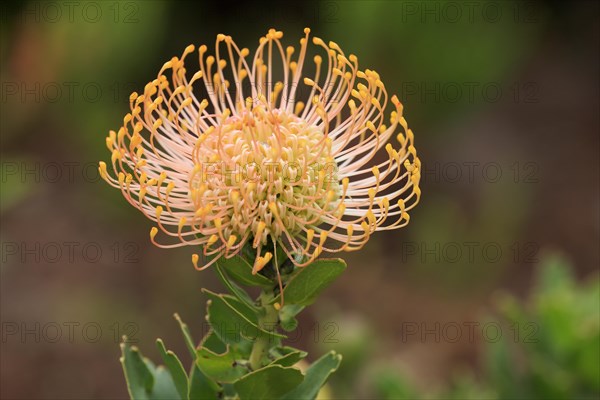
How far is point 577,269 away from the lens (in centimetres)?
575

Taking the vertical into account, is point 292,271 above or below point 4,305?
above

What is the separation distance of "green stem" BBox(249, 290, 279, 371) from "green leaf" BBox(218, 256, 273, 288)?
0.18 feet

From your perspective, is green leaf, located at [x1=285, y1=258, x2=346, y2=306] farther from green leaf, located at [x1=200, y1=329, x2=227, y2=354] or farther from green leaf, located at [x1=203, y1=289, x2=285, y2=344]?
green leaf, located at [x1=200, y1=329, x2=227, y2=354]

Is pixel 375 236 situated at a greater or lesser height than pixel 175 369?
lesser

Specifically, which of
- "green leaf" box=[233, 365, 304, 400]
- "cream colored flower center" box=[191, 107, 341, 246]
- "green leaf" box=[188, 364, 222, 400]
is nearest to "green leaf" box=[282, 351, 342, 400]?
"green leaf" box=[233, 365, 304, 400]

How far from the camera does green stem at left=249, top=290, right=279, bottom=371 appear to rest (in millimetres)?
1668

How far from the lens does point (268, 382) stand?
163 centimetres

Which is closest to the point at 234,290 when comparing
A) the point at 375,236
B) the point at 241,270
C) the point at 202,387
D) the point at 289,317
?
the point at 241,270

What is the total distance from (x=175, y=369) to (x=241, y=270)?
289 mm

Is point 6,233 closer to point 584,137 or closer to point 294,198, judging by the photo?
point 294,198

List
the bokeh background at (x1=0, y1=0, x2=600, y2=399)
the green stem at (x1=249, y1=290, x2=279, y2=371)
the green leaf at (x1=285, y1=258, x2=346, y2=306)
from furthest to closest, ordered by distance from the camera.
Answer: the bokeh background at (x1=0, y1=0, x2=600, y2=399) → the green stem at (x1=249, y1=290, x2=279, y2=371) → the green leaf at (x1=285, y1=258, x2=346, y2=306)

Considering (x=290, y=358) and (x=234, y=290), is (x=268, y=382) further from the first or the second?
(x=234, y=290)

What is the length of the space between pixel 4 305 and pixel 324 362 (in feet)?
13.0

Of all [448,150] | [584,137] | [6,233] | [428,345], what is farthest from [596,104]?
[6,233]
